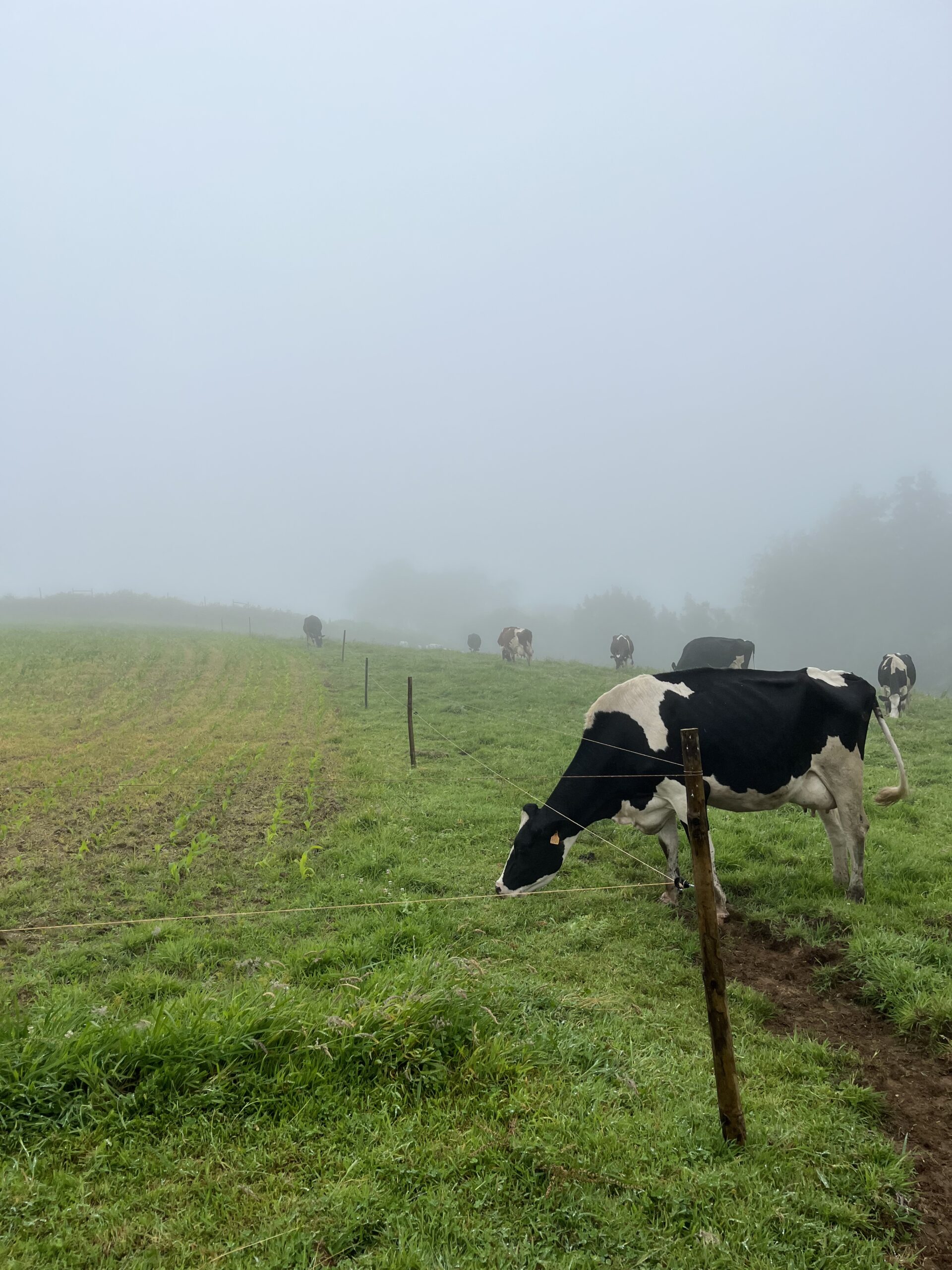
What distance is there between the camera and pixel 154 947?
657cm

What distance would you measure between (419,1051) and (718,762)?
441cm

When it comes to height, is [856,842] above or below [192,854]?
above

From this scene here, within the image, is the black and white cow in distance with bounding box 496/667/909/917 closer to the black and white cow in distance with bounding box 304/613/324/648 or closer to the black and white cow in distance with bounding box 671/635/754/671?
the black and white cow in distance with bounding box 671/635/754/671

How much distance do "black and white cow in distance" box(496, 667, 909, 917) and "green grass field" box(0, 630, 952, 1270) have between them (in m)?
0.60

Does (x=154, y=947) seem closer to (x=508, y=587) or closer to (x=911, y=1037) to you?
(x=911, y=1037)

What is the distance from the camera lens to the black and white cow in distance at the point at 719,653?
2769 centimetres

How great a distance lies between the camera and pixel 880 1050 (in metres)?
4.92

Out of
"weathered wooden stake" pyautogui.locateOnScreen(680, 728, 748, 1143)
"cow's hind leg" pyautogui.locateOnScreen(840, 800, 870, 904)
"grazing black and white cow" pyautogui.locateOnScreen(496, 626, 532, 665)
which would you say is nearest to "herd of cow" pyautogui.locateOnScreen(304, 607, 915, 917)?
"cow's hind leg" pyautogui.locateOnScreen(840, 800, 870, 904)

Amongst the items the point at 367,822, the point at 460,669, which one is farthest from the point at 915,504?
the point at 367,822

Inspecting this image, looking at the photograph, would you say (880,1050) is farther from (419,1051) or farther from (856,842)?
(419,1051)

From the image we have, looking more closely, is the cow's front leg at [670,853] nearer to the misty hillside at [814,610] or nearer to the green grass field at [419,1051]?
the green grass field at [419,1051]

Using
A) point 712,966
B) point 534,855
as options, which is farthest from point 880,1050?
point 534,855

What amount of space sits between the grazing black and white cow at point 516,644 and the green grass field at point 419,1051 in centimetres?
2830

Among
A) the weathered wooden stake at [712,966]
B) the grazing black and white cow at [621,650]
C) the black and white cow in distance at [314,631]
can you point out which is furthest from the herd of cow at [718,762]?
the black and white cow in distance at [314,631]
